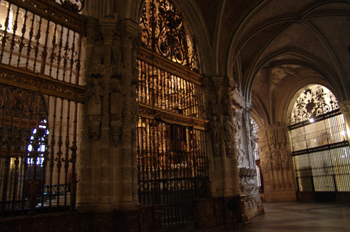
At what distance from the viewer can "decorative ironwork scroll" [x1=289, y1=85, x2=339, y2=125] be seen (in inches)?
716

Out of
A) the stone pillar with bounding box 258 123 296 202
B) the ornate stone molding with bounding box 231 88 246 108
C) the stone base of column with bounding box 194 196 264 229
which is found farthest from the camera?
the stone pillar with bounding box 258 123 296 202

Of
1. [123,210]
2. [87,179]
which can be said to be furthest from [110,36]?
[123,210]

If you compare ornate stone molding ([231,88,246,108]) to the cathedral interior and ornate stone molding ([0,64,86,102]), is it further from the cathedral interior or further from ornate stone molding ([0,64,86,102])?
ornate stone molding ([0,64,86,102])

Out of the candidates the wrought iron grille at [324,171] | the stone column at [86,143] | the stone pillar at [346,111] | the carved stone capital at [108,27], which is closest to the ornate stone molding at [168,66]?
the carved stone capital at [108,27]

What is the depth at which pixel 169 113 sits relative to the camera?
839cm

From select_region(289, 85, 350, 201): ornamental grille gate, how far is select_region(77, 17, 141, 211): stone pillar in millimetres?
15359

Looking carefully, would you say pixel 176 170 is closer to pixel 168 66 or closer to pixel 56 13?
pixel 168 66

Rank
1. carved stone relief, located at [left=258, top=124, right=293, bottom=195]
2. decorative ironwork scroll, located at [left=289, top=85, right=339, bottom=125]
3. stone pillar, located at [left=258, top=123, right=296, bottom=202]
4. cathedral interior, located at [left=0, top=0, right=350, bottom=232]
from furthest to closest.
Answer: carved stone relief, located at [left=258, top=124, right=293, bottom=195]
stone pillar, located at [left=258, top=123, right=296, bottom=202]
decorative ironwork scroll, located at [left=289, top=85, right=339, bottom=125]
cathedral interior, located at [left=0, top=0, right=350, bottom=232]

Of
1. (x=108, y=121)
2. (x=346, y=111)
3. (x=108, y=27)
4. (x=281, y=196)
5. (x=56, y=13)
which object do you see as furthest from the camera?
(x=281, y=196)

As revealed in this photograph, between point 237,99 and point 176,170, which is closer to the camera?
point 176,170

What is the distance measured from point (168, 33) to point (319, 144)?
14.1 m

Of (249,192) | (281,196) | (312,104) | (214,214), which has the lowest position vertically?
(281,196)

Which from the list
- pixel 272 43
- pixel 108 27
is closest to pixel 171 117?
pixel 108 27

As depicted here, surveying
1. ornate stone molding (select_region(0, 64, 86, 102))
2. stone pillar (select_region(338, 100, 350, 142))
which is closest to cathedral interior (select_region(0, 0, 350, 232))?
ornate stone molding (select_region(0, 64, 86, 102))
